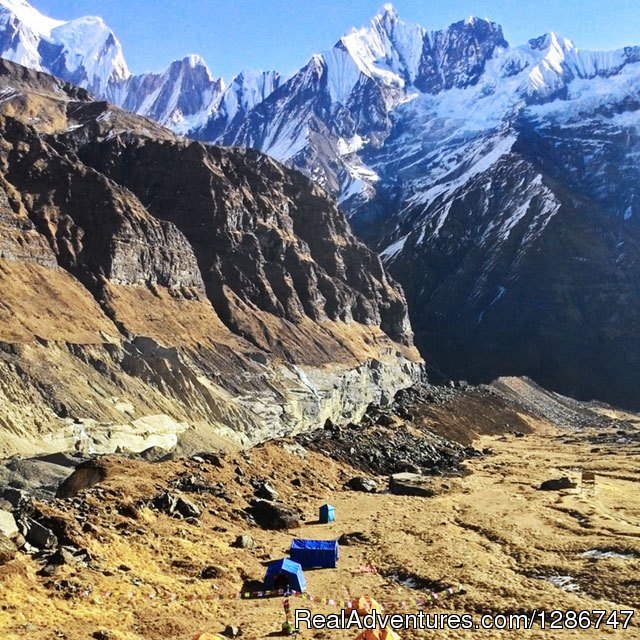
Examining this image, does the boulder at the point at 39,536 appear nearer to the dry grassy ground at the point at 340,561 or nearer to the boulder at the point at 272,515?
the dry grassy ground at the point at 340,561

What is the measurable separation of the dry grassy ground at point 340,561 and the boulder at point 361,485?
3.96 feet

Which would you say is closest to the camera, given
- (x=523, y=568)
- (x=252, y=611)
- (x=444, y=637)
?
(x=444, y=637)

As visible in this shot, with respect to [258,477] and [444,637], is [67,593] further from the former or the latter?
[258,477]

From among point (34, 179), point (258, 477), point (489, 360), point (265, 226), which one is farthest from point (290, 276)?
point (258, 477)

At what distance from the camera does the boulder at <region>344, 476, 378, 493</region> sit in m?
41.7

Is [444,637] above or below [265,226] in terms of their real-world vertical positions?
below

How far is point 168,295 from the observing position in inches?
4333

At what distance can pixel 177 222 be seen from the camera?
135 m

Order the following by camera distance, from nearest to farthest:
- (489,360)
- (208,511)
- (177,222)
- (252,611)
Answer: (252,611)
(208,511)
(177,222)
(489,360)

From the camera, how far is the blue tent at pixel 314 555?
2566 centimetres

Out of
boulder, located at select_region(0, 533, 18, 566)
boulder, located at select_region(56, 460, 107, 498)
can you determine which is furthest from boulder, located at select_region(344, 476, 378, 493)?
boulder, located at select_region(0, 533, 18, 566)

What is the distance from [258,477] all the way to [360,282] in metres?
126

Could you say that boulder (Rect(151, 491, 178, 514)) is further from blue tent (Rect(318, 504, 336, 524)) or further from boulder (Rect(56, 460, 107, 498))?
blue tent (Rect(318, 504, 336, 524))

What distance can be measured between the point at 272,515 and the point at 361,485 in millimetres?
11686
